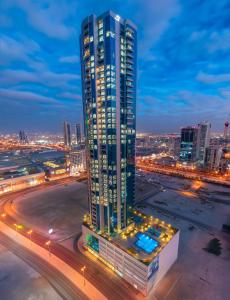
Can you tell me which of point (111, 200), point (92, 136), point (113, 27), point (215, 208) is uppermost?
point (113, 27)

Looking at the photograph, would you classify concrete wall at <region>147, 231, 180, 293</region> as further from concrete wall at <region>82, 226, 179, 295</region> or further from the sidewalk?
the sidewalk

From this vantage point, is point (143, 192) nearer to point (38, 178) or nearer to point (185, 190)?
Result: point (185, 190)

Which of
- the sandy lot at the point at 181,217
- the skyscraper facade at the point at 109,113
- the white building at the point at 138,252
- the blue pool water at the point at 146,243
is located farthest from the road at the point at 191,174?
the blue pool water at the point at 146,243

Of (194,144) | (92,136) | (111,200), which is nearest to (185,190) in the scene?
(194,144)

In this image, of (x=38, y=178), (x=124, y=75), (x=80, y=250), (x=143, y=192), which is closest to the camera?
(x=124, y=75)

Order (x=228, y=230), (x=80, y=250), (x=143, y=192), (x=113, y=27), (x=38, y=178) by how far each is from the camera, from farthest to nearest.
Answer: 1. (x=38, y=178)
2. (x=143, y=192)
3. (x=228, y=230)
4. (x=80, y=250)
5. (x=113, y=27)

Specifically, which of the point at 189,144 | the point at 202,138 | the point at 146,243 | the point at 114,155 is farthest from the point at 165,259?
the point at 202,138

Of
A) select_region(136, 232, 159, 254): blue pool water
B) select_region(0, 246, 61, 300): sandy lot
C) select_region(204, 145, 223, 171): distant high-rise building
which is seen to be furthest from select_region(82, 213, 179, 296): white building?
select_region(204, 145, 223, 171): distant high-rise building
